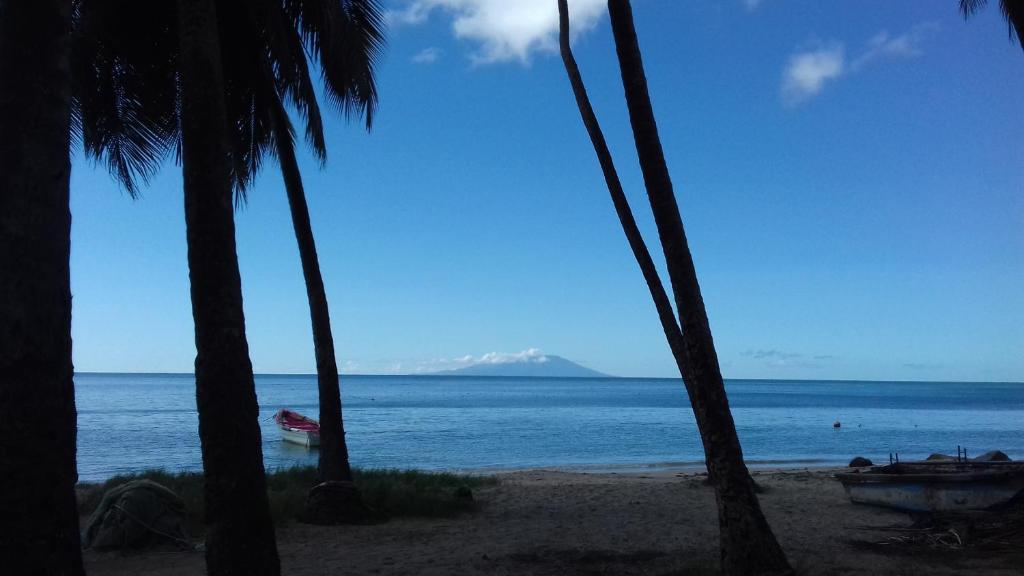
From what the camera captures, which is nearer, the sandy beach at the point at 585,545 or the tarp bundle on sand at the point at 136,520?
the sandy beach at the point at 585,545

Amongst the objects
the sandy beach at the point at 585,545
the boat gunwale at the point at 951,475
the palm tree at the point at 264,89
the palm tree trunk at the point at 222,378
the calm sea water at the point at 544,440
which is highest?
the palm tree at the point at 264,89

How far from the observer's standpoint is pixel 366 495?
1223cm

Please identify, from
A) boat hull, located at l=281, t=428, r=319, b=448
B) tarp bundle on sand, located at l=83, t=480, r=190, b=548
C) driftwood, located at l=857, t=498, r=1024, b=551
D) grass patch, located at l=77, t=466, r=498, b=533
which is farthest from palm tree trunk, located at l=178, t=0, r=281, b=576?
boat hull, located at l=281, t=428, r=319, b=448

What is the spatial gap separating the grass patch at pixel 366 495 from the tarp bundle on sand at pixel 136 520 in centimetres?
50

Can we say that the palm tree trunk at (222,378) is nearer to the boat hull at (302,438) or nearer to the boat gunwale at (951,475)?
the boat gunwale at (951,475)

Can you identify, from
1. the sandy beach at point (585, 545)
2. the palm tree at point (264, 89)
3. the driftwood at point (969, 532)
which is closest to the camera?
the sandy beach at point (585, 545)

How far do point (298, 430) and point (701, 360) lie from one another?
3430 cm

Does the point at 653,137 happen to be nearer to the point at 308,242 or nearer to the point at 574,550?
the point at 574,550

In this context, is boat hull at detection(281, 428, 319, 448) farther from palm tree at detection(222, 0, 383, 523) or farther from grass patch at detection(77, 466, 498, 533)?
palm tree at detection(222, 0, 383, 523)

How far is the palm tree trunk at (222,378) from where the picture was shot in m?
5.71

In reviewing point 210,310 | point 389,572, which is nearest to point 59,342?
point 210,310

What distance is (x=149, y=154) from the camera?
1263 cm

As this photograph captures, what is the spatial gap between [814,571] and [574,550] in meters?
2.59

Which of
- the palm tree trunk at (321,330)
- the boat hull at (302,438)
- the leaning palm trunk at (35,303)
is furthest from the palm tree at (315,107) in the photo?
the boat hull at (302,438)
